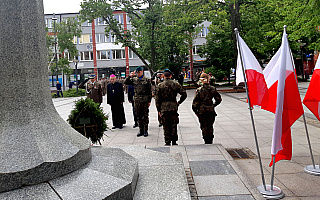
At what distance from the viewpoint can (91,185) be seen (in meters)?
3.13

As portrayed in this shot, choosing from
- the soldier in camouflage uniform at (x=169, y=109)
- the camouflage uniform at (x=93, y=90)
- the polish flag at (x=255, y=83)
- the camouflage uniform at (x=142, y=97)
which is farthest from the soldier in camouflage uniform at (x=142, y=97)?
the polish flag at (x=255, y=83)

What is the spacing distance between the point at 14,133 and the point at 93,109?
108 inches

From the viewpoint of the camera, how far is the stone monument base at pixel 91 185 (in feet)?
9.55

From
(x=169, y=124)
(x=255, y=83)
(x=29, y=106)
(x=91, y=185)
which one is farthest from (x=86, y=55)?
(x=91, y=185)

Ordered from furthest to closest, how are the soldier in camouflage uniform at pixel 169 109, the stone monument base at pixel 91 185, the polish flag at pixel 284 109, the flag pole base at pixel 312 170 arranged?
the soldier in camouflage uniform at pixel 169 109 → the flag pole base at pixel 312 170 → the polish flag at pixel 284 109 → the stone monument base at pixel 91 185

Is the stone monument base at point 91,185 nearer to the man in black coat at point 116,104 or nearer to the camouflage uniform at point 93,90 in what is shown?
the man in black coat at point 116,104

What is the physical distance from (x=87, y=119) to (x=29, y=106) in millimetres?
2375

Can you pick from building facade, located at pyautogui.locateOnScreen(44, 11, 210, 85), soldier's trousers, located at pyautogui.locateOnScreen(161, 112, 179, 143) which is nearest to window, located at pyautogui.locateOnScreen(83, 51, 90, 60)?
building facade, located at pyautogui.locateOnScreen(44, 11, 210, 85)

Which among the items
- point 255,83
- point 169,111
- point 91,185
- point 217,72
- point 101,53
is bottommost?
point 91,185

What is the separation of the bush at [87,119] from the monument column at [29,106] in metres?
2.16

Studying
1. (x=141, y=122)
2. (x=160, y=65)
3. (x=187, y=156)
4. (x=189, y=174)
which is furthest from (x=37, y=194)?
(x=160, y=65)

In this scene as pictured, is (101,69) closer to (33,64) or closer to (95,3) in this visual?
(95,3)

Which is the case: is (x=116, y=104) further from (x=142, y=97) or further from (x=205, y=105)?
(x=205, y=105)

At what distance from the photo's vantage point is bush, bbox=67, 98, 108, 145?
5939mm
